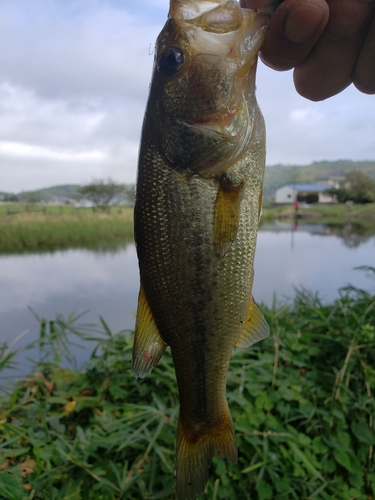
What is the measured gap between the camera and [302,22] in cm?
112

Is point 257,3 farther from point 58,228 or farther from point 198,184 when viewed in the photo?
point 58,228

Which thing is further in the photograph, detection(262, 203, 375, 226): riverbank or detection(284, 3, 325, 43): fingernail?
detection(262, 203, 375, 226): riverbank

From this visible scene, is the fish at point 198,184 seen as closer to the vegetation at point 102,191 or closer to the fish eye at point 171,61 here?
the fish eye at point 171,61

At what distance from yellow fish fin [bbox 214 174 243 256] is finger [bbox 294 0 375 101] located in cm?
65

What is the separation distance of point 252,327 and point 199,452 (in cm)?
40

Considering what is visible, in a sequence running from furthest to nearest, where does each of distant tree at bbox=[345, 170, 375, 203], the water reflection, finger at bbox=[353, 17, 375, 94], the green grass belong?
the green grass < distant tree at bbox=[345, 170, 375, 203] < the water reflection < finger at bbox=[353, 17, 375, 94]

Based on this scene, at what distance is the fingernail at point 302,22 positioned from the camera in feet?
3.60

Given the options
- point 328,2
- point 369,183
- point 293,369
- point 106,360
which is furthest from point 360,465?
point 369,183

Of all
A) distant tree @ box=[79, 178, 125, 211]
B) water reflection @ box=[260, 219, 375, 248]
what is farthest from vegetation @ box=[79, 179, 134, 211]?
water reflection @ box=[260, 219, 375, 248]

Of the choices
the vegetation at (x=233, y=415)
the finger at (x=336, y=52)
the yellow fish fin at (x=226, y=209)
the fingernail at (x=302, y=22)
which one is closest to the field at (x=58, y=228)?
the vegetation at (x=233, y=415)

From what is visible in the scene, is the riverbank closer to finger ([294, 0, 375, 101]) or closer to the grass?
the grass

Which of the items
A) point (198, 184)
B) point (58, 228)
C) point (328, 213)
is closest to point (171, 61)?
point (198, 184)

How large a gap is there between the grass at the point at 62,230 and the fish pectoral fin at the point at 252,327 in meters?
5.44

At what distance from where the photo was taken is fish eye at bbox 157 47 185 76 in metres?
1.05
